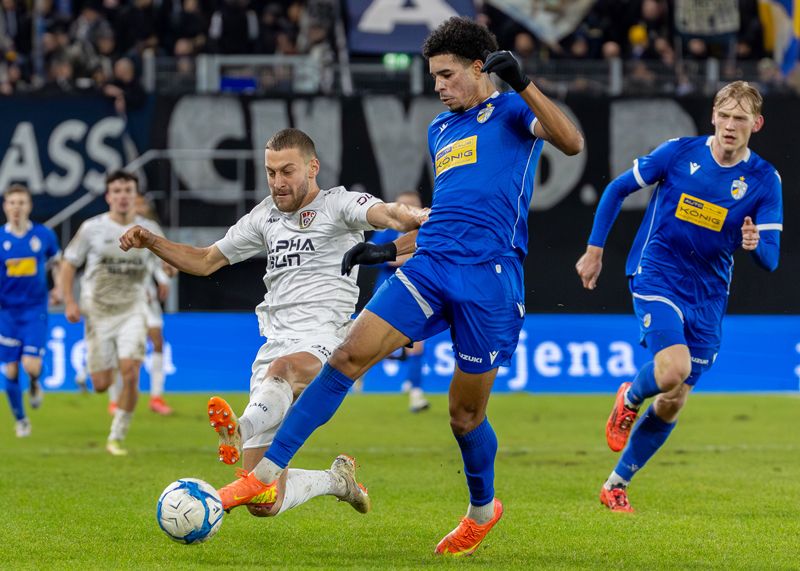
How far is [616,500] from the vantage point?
8.81 meters

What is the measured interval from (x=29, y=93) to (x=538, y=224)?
8102 millimetres

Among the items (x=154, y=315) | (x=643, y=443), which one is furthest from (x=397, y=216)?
(x=154, y=315)

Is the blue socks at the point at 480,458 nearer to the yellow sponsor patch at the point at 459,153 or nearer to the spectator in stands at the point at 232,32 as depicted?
the yellow sponsor patch at the point at 459,153

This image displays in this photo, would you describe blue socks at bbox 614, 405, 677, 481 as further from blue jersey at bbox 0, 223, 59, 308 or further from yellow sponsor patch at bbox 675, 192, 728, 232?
blue jersey at bbox 0, 223, 59, 308

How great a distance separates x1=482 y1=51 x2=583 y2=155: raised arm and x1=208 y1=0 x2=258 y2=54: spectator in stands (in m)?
15.5

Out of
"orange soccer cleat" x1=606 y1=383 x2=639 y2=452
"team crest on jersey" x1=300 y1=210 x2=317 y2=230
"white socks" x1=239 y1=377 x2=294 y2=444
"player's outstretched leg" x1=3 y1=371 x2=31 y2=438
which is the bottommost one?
"player's outstretched leg" x1=3 y1=371 x2=31 y2=438

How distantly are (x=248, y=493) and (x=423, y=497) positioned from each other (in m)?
3.23

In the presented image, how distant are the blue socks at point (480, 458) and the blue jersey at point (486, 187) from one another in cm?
95

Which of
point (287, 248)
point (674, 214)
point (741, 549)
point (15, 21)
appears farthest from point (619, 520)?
point (15, 21)

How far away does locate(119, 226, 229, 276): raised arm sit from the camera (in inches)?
281

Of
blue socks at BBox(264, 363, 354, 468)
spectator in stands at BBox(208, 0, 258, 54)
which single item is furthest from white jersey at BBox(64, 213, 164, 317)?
spectator in stands at BBox(208, 0, 258, 54)

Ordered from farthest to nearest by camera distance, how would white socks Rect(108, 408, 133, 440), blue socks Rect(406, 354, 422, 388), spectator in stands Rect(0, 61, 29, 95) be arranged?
1. spectator in stands Rect(0, 61, 29, 95)
2. blue socks Rect(406, 354, 422, 388)
3. white socks Rect(108, 408, 133, 440)

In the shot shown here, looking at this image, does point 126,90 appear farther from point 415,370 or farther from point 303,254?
point 303,254

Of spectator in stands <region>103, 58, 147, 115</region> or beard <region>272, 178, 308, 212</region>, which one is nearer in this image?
beard <region>272, 178, 308, 212</region>
